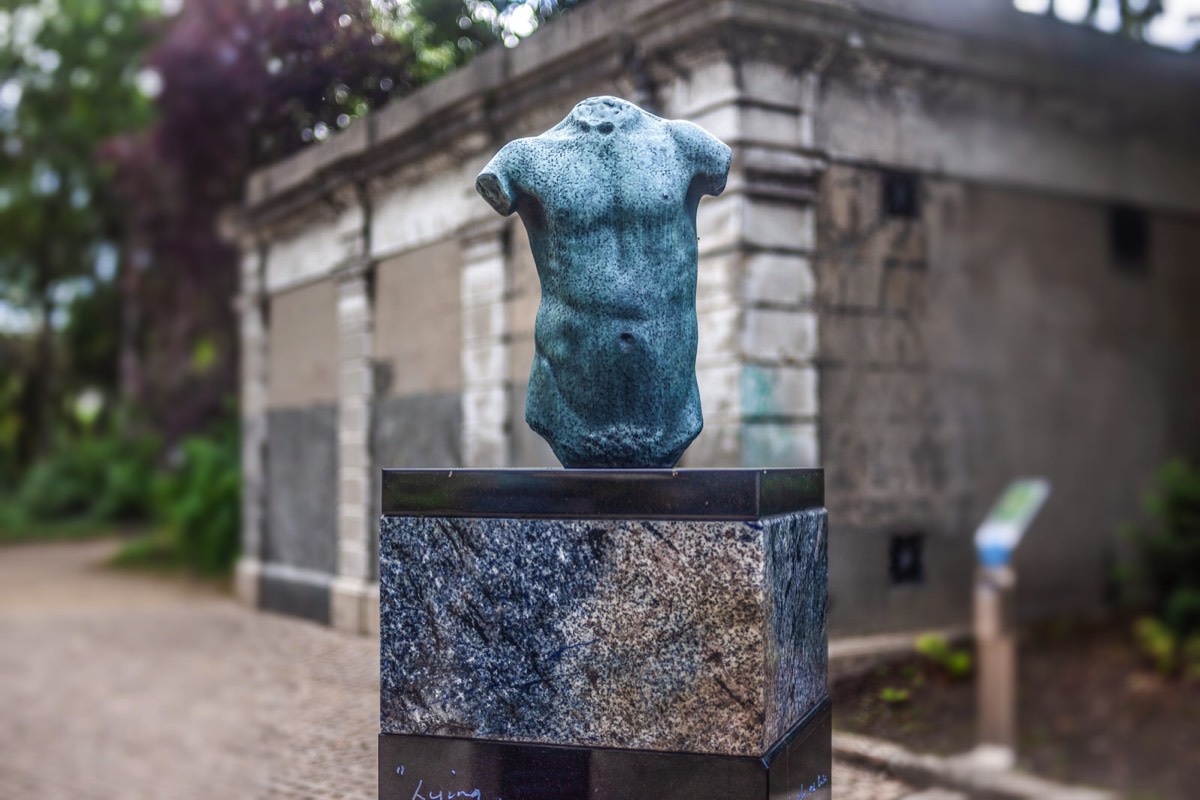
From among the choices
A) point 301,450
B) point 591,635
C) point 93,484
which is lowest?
point 93,484

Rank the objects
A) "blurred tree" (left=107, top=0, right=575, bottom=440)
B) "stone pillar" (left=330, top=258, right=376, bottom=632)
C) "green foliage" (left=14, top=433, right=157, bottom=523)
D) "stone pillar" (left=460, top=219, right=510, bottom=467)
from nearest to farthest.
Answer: "blurred tree" (left=107, top=0, right=575, bottom=440) < "stone pillar" (left=460, top=219, right=510, bottom=467) < "stone pillar" (left=330, top=258, right=376, bottom=632) < "green foliage" (left=14, top=433, right=157, bottom=523)

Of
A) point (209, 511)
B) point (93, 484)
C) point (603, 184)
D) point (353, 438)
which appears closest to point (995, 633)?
point (603, 184)

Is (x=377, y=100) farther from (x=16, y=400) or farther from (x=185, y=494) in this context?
(x=16, y=400)

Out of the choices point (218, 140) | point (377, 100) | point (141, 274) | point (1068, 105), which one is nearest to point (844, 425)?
point (1068, 105)

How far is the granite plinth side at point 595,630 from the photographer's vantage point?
2.86 m

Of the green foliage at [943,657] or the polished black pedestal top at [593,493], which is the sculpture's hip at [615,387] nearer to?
the polished black pedestal top at [593,493]

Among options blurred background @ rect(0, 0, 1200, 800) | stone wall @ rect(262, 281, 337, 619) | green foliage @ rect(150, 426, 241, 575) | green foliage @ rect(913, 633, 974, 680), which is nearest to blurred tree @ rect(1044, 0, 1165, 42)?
blurred background @ rect(0, 0, 1200, 800)

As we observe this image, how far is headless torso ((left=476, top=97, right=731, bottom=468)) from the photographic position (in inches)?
132

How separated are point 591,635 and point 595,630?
0.02 m

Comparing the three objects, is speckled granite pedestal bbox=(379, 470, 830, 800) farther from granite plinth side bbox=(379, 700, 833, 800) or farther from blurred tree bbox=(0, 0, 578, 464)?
blurred tree bbox=(0, 0, 578, 464)

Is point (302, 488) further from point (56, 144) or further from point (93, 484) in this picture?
point (56, 144)

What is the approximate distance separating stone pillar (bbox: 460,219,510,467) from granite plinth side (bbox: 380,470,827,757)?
4.22 meters

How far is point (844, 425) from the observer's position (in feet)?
20.5

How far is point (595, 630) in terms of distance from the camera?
9.72ft
